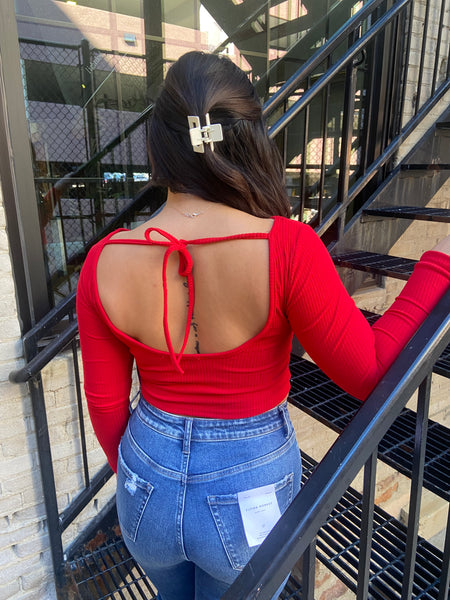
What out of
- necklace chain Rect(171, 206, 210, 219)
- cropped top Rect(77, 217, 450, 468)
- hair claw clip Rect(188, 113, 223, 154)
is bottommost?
cropped top Rect(77, 217, 450, 468)

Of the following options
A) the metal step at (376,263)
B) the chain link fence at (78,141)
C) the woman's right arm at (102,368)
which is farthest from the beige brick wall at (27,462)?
the metal step at (376,263)

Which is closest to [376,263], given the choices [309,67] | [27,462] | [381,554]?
[309,67]

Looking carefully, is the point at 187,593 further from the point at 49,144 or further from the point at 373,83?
the point at 373,83

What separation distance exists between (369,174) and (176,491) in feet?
5.98

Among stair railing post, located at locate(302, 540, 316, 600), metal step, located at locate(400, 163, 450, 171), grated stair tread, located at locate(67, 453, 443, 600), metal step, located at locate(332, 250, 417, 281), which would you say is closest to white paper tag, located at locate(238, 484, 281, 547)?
stair railing post, located at locate(302, 540, 316, 600)

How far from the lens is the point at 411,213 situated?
207 centimetres

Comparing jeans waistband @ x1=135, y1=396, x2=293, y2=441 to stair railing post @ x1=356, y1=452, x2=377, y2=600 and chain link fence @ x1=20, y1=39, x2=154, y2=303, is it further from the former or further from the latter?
chain link fence @ x1=20, y1=39, x2=154, y2=303

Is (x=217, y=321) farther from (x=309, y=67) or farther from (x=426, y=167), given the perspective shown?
(x=426, y=167)

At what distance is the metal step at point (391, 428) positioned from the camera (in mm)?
1394

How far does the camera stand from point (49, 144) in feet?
6.43

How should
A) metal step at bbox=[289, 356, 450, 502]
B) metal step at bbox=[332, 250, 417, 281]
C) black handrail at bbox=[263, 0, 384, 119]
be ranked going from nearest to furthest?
1. metal step at bbox=[289, 356, 450, 502]
2. black handrail at bbox=[263, 0, 384, 119]
3. metal step at bbox=[332, 250, 417, 281]

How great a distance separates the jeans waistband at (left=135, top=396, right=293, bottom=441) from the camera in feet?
3.02

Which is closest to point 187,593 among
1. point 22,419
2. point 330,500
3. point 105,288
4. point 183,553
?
point 183,553

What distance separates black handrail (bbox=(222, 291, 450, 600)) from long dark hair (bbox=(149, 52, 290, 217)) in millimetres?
398
